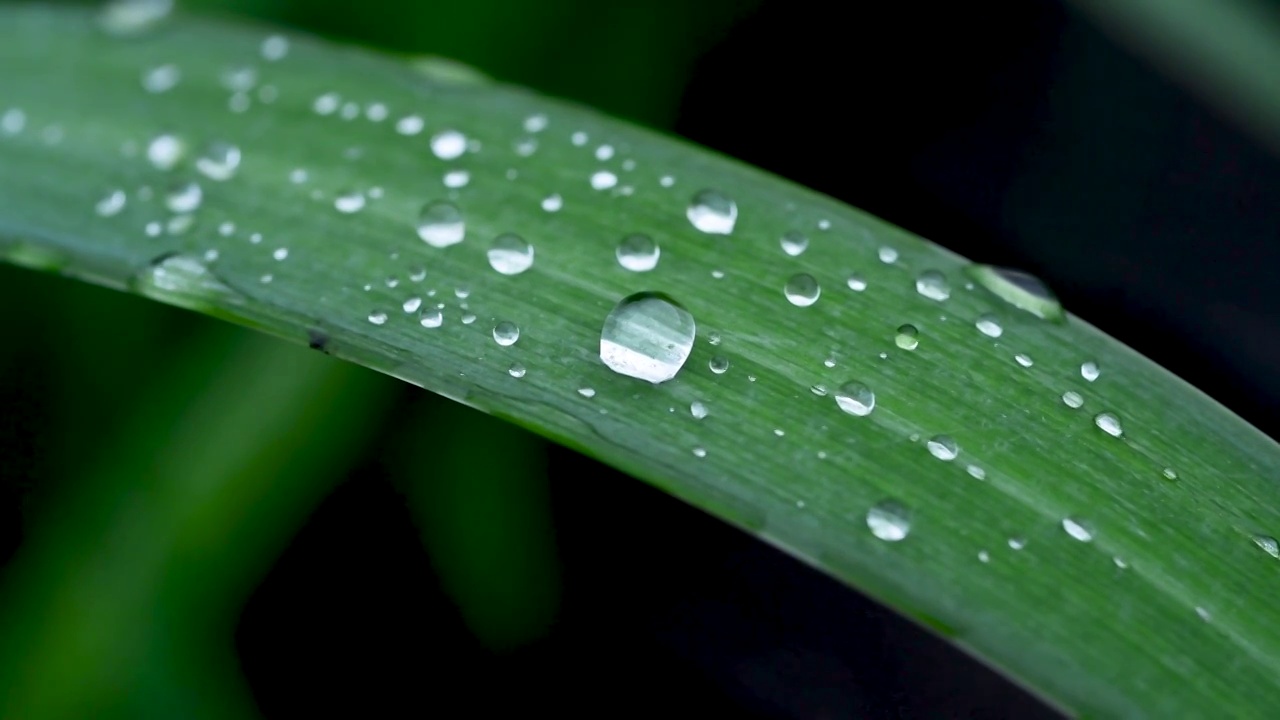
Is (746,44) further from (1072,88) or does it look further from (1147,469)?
(1147,469)

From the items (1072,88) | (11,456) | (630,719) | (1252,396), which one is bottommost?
(11,456)

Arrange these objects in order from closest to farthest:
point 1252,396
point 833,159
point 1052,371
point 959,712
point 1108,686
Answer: point 1108,686 → point 1052,371 → point 959,712 → point 1252,396 → point 833,159

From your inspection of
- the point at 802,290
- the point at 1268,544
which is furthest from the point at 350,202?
the point at 1268,544

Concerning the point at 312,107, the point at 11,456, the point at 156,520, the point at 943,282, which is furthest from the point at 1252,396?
the point at 11,456

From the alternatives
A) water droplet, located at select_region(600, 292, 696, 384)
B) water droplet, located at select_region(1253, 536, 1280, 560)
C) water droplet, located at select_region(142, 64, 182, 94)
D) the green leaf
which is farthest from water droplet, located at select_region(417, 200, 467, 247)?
water droplet, located at select_region(1253, 536, 1280, 560)

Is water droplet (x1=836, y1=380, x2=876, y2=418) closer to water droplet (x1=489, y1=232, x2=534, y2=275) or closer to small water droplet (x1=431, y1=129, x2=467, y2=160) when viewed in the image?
water droplet (x1=489, y1=232, x2=534, y2=275)

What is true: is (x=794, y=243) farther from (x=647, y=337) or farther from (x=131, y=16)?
(x=131, y=16)

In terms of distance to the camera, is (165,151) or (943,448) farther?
(165,151)

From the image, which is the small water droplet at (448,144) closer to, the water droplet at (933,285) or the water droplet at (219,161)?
the water droplet at (219,161)
